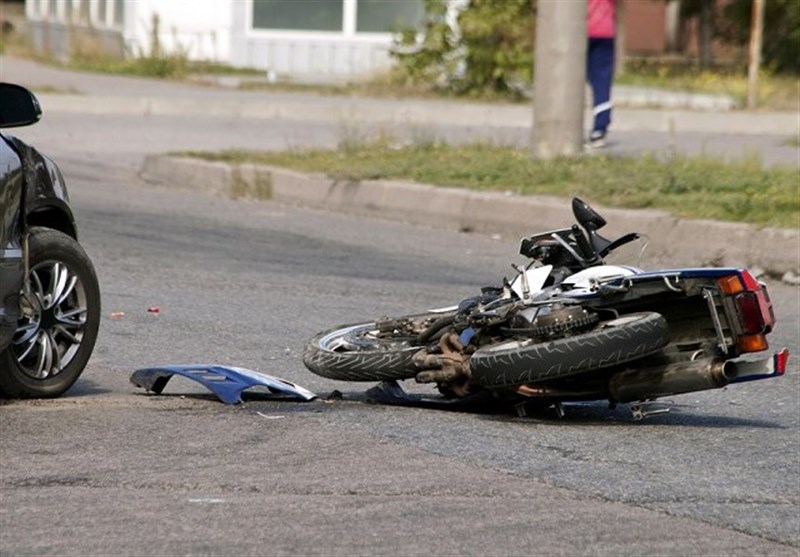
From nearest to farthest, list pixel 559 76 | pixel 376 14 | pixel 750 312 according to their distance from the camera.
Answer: pixel 750 312
pixel 559 76
pixel 376 14

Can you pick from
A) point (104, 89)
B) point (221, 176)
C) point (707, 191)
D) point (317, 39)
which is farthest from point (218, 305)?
point (317, 39)

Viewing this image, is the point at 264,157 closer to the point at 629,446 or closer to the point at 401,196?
the point at 401,196

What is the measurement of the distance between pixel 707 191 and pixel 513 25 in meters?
13.1

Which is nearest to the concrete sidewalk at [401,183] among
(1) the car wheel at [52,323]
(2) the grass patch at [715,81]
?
(2) the grass patch at [715,81]

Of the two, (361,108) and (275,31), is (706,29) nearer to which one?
(275,31)

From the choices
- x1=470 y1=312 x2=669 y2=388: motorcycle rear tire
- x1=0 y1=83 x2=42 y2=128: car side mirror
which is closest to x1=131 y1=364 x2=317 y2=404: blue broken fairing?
x1=470 y1=312 x2=669 y2=388: motorcycle rear tire

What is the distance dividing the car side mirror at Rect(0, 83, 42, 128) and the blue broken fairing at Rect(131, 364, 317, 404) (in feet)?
3.55

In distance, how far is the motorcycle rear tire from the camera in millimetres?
6094

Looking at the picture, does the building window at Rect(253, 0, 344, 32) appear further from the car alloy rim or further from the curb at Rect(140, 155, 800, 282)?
the car alloy rim

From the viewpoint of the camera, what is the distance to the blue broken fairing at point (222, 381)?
664 cm

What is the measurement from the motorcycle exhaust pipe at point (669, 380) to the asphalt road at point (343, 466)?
0.15 metres

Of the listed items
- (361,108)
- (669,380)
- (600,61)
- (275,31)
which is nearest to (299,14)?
(275,31)

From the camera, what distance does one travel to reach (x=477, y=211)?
13047 millimetres

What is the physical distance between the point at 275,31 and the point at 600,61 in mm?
14789
